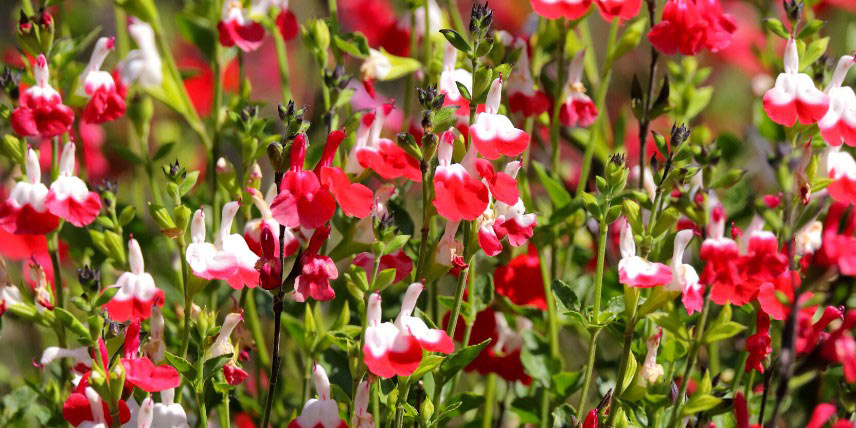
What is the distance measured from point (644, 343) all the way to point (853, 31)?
0.71m

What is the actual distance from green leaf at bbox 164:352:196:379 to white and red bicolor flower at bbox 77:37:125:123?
0.33m

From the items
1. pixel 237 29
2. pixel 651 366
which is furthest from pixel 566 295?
pixel 237 29

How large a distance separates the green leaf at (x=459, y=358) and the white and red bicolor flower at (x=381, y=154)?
0.52 feet

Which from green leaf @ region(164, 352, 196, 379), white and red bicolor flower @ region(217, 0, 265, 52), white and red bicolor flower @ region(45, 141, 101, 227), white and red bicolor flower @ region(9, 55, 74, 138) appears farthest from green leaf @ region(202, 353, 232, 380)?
white and red bicolor flower @ region(217, 0, 265, 52)

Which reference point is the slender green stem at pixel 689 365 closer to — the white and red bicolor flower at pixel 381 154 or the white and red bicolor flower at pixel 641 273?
the white and red bicolor flower at pixel 641 273

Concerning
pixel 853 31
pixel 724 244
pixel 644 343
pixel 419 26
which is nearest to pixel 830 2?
pixel 853 31

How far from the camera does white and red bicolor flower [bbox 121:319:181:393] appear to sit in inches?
34.7

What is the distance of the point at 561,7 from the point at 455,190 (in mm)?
321

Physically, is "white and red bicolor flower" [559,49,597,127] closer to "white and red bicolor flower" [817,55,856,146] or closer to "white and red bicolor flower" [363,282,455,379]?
"white and red bicolor flower" [817,55,856,146]

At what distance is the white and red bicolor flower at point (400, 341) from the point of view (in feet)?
2.85

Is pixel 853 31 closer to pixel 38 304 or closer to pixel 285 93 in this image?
pixel 285 93

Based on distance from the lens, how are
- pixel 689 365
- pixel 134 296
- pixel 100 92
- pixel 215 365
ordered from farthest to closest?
pixel 100 92 < pixel 134 296 < pixel 215 365 < pixel 689 365

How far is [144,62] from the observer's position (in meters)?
1.32

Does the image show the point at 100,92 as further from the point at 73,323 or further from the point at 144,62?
the point at 73,323
